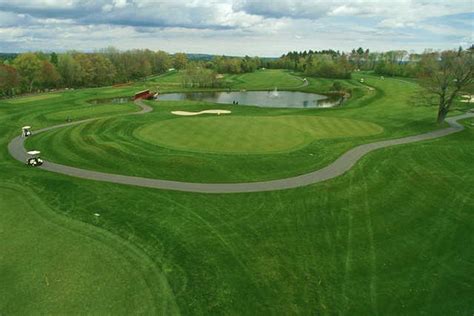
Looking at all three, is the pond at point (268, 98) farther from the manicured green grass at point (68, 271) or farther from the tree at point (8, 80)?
the manicured green grass at point (68, 271)

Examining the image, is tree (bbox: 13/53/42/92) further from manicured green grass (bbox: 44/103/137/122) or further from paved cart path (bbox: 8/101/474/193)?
paved cart path (bbox: 8/101/474/193)

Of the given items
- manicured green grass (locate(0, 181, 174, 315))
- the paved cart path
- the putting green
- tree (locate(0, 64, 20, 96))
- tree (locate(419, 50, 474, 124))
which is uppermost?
tree (locate(419, 50, 474, 124))

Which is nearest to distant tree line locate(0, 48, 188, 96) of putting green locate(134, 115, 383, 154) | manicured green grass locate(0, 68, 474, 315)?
putting green locate(134, 115, 383, 154)

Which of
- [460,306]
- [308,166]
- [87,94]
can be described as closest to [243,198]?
[308,166]

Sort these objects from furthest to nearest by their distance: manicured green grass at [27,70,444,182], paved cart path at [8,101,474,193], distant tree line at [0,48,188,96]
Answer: distant tree line at [0,48,188,96] → manicured green grass at [27,70,444,182] → paved cart path at [8,101,474,193]

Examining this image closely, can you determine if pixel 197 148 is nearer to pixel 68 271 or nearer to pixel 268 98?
pixel 68 271

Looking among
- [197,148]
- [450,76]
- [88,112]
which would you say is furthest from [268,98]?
[197,148]
